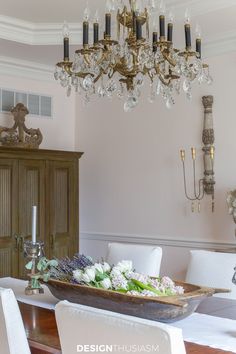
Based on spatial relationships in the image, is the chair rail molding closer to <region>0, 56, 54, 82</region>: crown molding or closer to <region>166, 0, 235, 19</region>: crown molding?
<region>0, 56, 54, 82</region>: crown molding

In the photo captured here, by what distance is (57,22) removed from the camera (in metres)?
4.31

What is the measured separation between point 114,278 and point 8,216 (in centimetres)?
245

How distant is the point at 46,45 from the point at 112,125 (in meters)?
1.15

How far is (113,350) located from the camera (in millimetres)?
1504

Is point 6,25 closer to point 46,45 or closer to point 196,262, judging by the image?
point 46,45

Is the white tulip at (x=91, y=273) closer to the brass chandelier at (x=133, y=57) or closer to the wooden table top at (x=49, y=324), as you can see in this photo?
the wooden table top at (x=49, y=324)

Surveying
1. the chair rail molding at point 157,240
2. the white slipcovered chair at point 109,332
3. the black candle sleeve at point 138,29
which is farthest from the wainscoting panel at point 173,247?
the white slipcovered chair at point 109,332

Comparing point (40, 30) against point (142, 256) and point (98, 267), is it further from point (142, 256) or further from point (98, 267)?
point (98, 267)

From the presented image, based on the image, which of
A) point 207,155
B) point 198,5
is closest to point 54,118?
point 207,155

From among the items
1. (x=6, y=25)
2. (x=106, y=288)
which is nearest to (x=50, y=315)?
(x=106, y=288)

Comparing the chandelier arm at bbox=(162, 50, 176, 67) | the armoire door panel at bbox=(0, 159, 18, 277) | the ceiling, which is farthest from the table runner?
the ceiling

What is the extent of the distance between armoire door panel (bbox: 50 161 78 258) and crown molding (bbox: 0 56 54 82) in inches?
39.0

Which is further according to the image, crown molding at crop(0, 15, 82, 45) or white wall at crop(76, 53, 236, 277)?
white wall at crop(76, 53, 236, 277)

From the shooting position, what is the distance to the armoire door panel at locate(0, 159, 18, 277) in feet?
15.1
